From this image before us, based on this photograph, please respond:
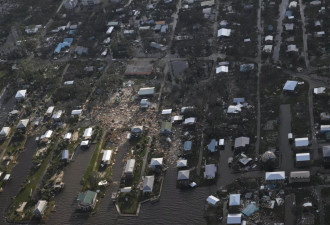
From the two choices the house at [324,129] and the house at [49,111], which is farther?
the house at [49,111]

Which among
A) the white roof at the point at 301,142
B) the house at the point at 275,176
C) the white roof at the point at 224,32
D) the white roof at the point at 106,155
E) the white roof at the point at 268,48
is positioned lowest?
the white roof at the point at 106,155

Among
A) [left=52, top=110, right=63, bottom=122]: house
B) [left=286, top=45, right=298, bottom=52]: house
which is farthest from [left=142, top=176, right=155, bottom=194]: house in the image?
[left=286, top=45, right=298, bottom=52]: house

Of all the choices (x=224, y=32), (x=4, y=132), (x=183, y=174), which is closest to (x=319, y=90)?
(x=224, y=32)

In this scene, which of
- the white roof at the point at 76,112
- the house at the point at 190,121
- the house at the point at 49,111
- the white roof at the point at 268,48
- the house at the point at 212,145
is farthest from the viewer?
the white roof at the point at 268,48

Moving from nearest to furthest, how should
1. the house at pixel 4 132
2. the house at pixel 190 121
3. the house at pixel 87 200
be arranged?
the house at pixel 87 200 → the house at pixel 190 121 → the house at pixel 4 132

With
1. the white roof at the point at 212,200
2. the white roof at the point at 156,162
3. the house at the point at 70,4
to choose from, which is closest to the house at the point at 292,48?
the white roof at the point at 156,162

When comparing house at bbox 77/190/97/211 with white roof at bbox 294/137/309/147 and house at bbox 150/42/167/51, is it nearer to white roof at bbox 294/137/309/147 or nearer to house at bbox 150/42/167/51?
white roof at bbox 294/137/309/147

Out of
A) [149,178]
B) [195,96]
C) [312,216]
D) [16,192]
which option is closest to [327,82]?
[195,96]

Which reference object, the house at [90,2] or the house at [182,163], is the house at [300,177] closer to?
the house at [182,163]

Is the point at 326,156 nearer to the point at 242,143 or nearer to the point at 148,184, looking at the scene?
the point at 242,143
